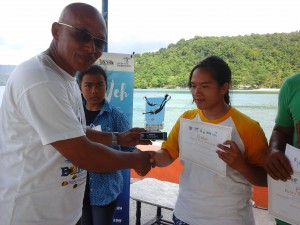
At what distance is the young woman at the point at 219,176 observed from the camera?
1.53 m

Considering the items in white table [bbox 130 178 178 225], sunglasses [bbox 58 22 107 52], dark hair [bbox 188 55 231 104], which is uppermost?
sunglasses [bbox 58 22 107 52]

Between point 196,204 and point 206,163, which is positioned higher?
point 206,163

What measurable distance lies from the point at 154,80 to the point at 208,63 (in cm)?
746

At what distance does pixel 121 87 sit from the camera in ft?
12.7

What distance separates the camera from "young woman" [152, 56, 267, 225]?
60.4 inches

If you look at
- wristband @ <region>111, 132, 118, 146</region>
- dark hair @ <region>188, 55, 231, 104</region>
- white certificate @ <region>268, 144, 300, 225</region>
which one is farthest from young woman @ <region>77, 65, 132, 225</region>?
white certificate @ <region>268, 144, 300, 225</region>

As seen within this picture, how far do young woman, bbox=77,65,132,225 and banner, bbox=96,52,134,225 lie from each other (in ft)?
3.16

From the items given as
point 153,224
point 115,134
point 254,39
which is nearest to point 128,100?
point 115,134

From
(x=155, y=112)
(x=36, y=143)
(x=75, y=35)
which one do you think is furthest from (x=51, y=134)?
(x=155, y=112)

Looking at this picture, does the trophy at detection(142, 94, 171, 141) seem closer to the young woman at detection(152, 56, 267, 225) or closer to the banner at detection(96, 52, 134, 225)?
the banner at detection(96, 52, 134, 225)

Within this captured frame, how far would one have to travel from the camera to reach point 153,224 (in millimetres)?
4051

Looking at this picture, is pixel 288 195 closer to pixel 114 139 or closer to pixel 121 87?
pixel 114 139

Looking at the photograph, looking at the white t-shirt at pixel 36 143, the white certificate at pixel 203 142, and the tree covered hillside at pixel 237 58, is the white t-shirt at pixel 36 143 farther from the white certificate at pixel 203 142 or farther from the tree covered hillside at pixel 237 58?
the tree covered hillside at pixel 237 58

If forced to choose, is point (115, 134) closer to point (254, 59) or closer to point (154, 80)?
point (154, 80)
